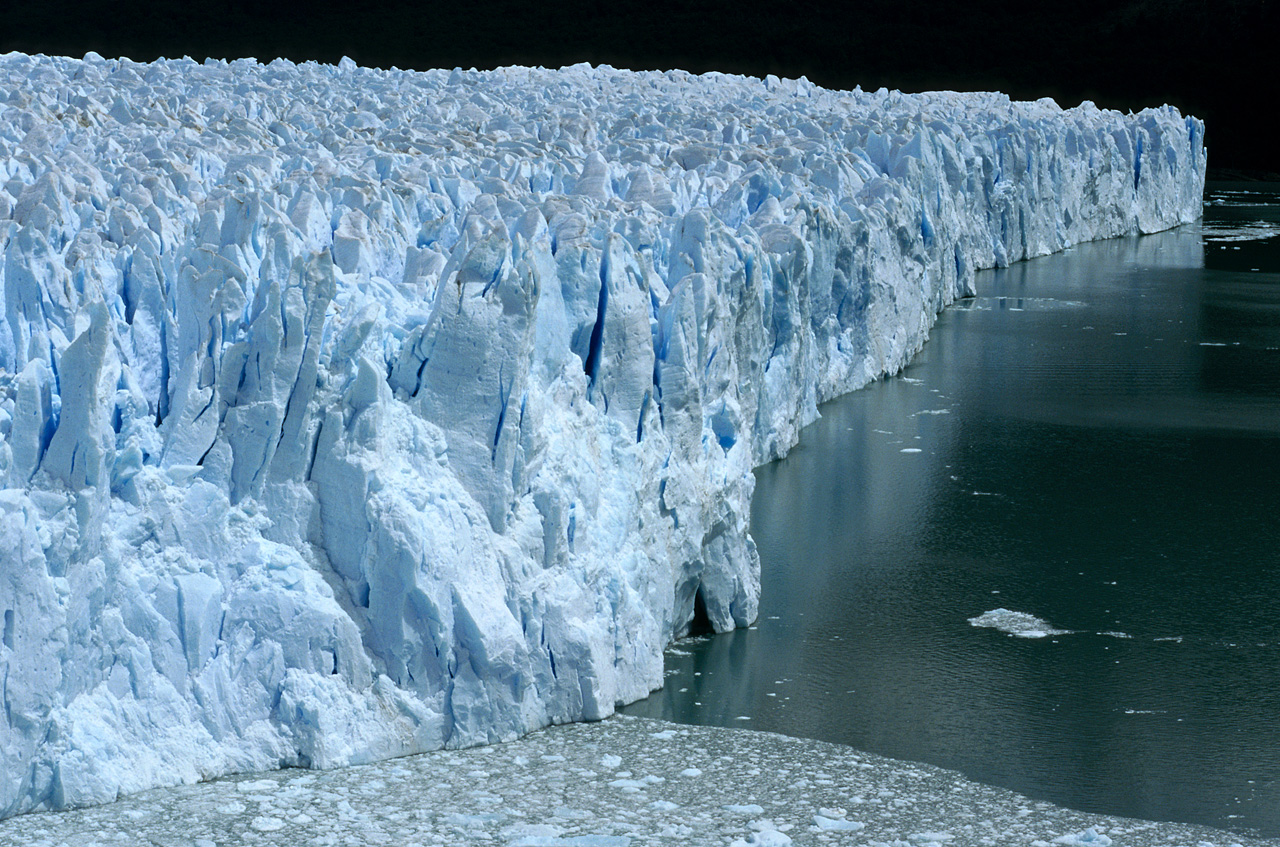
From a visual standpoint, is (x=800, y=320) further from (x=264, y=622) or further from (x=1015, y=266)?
(x=1015, y=266)

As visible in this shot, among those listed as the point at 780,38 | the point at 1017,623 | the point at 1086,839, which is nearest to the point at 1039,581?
the point at 1017,623

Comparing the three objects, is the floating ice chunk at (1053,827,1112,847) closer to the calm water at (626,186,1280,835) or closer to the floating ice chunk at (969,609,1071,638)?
the calm water at (626,186,1280,835)

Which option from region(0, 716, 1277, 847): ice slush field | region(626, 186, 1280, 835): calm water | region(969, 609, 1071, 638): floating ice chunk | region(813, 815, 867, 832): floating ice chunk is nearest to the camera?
region(0, 716, 1277, 847): ice slush field

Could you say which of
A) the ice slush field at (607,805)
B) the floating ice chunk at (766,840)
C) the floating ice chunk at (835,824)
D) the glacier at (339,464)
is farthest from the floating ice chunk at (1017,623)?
the floating ice chunk at (766,840)

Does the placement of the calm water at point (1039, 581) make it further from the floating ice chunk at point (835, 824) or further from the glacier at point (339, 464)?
the floating ice chunk at point (835, 824)

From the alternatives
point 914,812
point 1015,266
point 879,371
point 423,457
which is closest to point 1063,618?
point 914,812

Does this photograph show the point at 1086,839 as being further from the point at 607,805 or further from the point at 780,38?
the point at 780,38

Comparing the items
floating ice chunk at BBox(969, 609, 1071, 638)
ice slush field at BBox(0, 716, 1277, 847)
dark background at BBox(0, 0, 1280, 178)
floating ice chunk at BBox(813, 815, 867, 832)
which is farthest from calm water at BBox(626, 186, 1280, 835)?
dark background at BBox(0, 0, 1280, 178)
